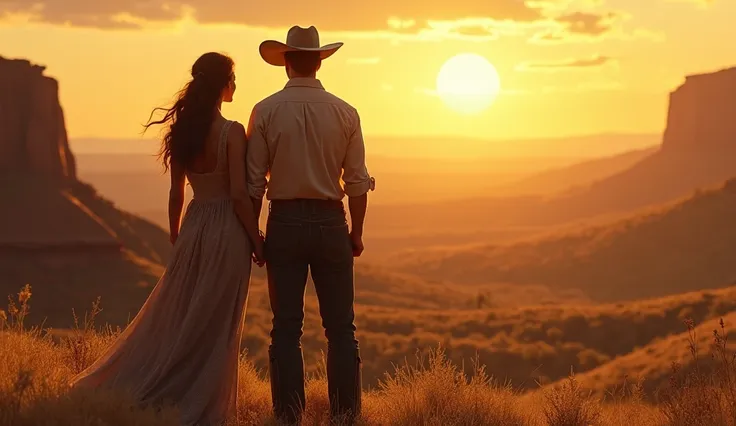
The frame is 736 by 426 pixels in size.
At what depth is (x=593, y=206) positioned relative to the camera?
153m

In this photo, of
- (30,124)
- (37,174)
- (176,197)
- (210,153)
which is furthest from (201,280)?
(30,124)

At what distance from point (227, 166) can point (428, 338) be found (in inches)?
1086

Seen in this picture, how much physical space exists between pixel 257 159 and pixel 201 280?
2.97ft

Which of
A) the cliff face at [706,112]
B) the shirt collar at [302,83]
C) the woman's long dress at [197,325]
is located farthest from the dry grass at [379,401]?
the cliff face at [706,112]

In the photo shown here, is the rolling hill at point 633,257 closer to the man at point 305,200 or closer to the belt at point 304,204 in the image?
the man at point 305,200

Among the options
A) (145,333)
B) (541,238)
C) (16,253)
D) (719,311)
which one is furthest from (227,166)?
(541,238)

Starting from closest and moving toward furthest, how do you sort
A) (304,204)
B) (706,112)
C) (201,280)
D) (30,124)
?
1. (304,204)
2. (201,280)
3. (30,124)
4. (706,112)

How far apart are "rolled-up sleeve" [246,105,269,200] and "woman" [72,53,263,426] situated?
0.20 feet

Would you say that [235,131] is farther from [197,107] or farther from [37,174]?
[37,174]

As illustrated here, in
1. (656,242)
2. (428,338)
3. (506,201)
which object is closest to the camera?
(428,338)

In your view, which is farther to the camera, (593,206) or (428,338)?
(593,206)

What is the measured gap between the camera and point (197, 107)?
22.0 ft

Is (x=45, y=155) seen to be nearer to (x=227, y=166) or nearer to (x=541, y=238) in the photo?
(x=227, y=166)

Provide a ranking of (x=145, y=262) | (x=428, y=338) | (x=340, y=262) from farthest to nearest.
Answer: (x=145, y=262), (x=428, y=338), (x=340, y=262)
